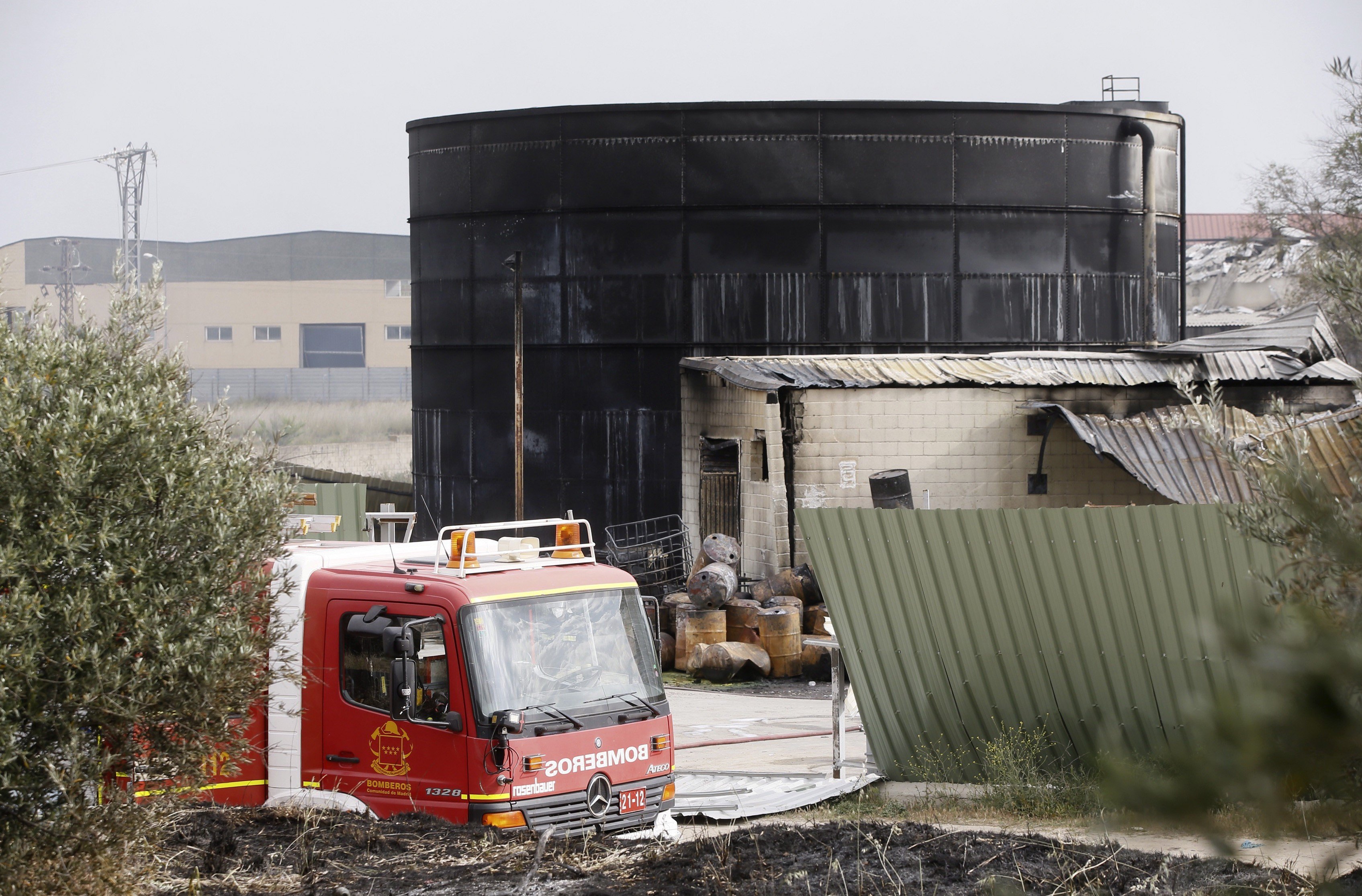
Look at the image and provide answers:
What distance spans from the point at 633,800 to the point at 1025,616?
3.22 meters

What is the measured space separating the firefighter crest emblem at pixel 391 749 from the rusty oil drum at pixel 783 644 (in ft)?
35.7

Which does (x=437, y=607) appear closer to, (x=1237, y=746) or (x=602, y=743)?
(x=602, y=743)

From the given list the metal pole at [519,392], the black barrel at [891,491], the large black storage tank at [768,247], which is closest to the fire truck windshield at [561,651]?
the black barrel at [891,491]

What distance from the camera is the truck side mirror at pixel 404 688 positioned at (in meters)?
7.91

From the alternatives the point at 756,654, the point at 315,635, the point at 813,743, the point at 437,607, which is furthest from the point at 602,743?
the point at 756,654

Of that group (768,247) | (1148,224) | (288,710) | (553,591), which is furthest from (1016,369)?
(288,710)

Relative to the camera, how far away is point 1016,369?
864 inches

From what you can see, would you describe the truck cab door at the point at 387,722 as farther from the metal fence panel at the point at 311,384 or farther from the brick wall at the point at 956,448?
the metal fence panel at the point at 311,384

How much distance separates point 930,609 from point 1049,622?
0.86 meters

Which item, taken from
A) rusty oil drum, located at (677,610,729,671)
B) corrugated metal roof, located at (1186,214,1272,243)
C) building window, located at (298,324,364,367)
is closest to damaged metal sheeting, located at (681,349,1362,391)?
rusty oil drum, located at (677,610,729,671)

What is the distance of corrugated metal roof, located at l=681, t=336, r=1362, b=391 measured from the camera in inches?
832

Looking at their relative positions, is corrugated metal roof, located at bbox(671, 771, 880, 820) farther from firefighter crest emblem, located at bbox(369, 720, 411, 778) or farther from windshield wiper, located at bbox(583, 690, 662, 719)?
firefighter crest emblem, located at bbox(369, 720, 411, 778)

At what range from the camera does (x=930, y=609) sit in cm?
971

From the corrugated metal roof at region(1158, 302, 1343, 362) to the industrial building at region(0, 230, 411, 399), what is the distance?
7466cm
